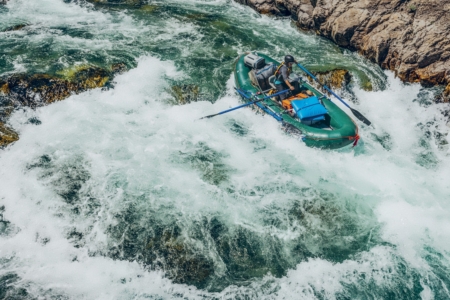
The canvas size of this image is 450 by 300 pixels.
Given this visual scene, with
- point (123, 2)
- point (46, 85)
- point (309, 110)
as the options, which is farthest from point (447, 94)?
point (123, 2)

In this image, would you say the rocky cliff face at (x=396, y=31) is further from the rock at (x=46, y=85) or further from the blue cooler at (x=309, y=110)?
the rock at (x=46, y=85)

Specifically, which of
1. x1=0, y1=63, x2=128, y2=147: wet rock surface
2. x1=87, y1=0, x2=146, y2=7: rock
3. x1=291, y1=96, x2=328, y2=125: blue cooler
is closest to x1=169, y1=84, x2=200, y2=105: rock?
x1=0, y1=63, x2=128, y2=147: wet rock surface

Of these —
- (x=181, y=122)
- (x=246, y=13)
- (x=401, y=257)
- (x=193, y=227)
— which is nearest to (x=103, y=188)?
(x=193, y=227)

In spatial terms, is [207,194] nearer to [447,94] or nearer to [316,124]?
[316,124]

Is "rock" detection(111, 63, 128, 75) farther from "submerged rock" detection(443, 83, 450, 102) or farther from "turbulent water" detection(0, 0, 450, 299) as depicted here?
"submerged rock" detection(443, 83, 450, 102)

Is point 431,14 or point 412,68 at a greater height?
point 431,14

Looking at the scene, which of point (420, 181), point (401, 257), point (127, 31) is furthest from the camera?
point (127, 31)

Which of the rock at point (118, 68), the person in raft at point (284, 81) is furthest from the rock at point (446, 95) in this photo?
the rock at point (118, 68)

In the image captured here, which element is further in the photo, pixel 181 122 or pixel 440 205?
pixel 181 122

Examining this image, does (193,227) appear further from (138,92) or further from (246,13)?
(246,13)

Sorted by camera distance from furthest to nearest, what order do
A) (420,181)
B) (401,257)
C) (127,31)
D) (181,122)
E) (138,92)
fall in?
(127,31)
(138,92)
(181,122)
(420,181)
(401,257)
